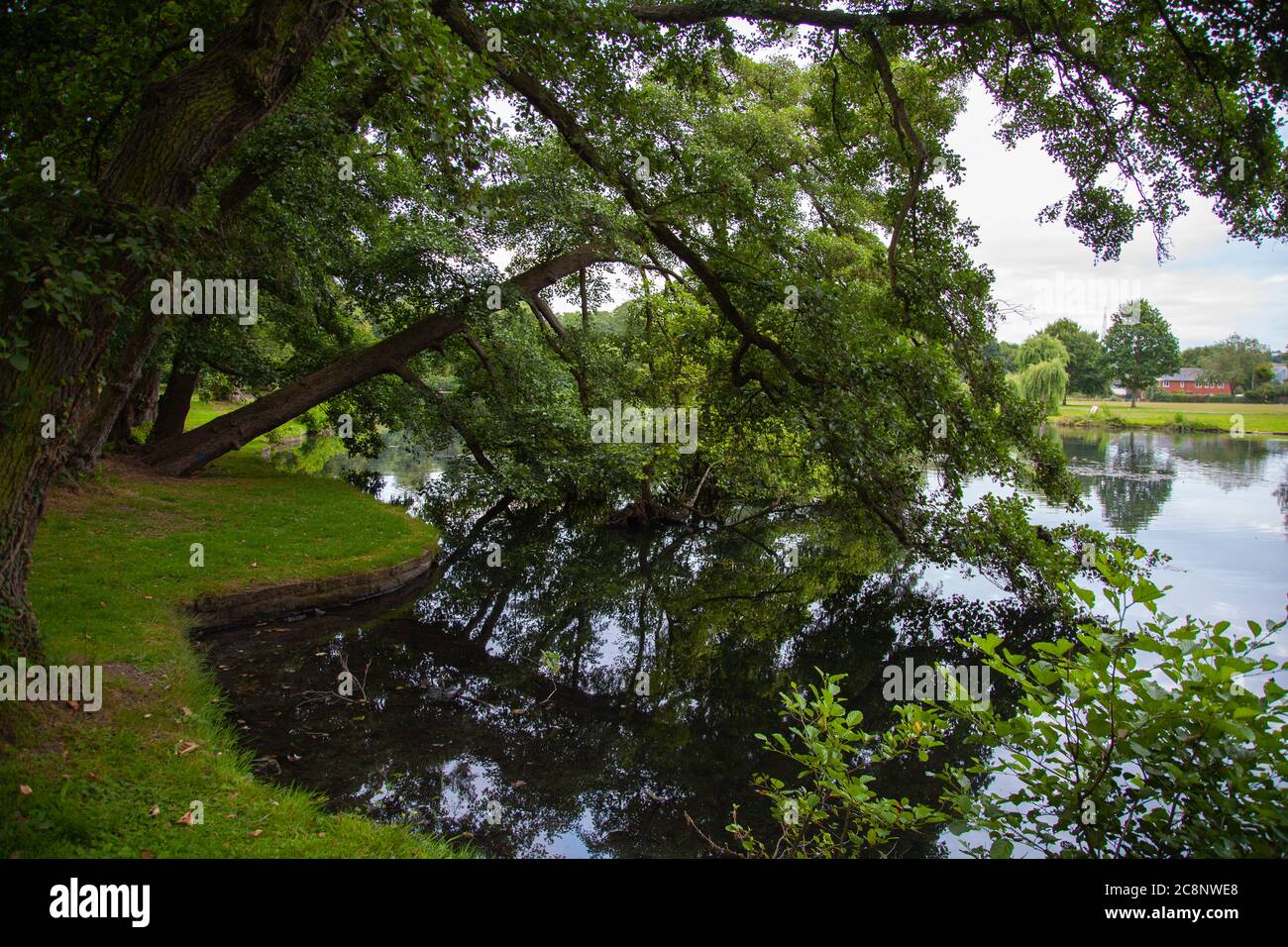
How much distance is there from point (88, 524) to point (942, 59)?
13.8 metres

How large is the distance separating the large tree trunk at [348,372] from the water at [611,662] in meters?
4.55

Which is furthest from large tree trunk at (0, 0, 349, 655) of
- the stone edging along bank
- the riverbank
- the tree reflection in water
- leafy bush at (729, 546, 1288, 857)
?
leafy bush at (729, 546, 1288, 857)

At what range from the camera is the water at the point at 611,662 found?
6.81 meters

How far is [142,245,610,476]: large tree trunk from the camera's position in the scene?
1603 cm

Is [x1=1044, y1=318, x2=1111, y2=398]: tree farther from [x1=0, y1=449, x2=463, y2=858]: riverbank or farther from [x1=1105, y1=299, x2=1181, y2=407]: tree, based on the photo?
[x1=0, y1=449, x2=463, y2=858]: riverbank

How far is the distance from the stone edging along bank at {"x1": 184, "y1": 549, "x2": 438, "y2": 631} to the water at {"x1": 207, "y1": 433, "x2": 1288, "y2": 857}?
0.33m

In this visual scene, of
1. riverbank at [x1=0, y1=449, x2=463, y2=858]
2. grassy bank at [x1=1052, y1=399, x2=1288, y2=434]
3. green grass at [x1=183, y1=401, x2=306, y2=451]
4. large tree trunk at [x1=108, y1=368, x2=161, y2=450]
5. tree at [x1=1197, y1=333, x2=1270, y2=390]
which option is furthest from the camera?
tree at [x1=1197, y1=333, x2=1270, y2=390]

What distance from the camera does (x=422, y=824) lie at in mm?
6152

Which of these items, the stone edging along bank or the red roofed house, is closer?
the stone edging along bank

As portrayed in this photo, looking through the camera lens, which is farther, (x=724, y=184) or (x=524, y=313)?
(x=524, y=313)

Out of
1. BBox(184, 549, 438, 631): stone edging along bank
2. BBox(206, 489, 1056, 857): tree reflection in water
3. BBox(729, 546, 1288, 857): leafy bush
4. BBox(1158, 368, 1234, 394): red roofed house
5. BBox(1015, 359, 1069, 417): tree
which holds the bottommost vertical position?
BBox(206, 489, 1056, 857): tree reflection in water

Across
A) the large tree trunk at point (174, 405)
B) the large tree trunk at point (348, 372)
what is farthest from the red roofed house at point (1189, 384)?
the large tree trunk at point (174, 405)
